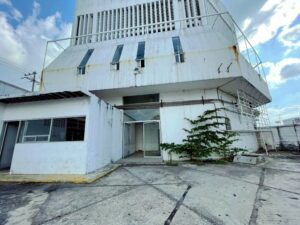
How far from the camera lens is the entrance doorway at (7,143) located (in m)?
7.00

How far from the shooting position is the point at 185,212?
254 centimetres

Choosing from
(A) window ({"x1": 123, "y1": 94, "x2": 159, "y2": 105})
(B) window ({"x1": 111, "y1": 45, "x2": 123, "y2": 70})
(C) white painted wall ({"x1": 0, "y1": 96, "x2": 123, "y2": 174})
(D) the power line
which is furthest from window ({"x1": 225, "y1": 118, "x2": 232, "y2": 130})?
(D) the power line

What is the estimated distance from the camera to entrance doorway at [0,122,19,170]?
276 inches

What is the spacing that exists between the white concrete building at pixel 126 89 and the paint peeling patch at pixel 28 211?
2078 millimetres

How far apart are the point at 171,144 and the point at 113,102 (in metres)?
4.91

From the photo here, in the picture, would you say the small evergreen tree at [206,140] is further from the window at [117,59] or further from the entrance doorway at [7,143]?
the entrance doorway at [7,143]

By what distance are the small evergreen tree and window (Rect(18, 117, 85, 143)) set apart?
15.1 ft

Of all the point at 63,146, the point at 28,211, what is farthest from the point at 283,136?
the point at 28,211

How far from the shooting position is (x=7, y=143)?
7.17 meters

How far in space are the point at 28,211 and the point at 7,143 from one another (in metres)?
6.53

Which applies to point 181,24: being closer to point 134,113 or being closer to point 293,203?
point 134,113

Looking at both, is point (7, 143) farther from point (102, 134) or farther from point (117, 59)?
point (117, 59)

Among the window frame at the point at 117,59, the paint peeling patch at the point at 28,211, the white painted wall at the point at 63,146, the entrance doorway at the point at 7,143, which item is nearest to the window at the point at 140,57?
the window frame at the point at 117,59

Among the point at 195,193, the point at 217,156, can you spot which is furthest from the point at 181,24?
the point at 195,193
